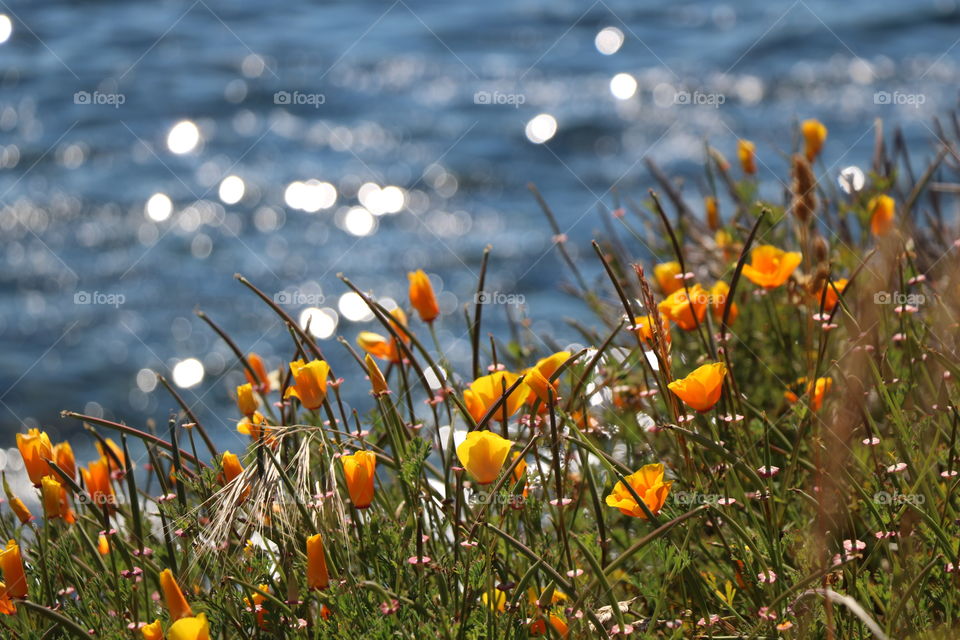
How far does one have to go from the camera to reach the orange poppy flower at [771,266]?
2209 mm

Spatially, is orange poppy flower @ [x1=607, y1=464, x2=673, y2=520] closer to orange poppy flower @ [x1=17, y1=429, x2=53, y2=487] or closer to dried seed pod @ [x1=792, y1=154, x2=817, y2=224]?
orange poppy flower @ [x1=17, y1=429, x2=53, y2=487]

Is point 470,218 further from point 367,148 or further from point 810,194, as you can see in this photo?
point 810,194

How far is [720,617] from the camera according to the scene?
1.65m

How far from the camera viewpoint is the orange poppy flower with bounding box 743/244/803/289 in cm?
221

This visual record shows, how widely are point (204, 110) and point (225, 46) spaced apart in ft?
5.32

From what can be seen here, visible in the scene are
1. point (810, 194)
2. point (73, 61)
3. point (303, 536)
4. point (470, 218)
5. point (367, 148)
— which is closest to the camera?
point (303, 536)

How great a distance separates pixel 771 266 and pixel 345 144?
6.36 m

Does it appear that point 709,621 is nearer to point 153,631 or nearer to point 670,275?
point 153,631

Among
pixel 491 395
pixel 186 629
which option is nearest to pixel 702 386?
Result: pixel 491 395

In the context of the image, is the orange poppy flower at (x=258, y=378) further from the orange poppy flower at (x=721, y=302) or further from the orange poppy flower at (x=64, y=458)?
the orange poppy flower at (x=721, y=302)

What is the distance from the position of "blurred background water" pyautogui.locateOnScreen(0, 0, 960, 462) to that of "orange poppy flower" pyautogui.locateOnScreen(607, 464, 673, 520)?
4153 mm

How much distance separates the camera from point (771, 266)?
7.45ft

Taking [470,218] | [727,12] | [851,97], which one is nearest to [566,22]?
[727,12]

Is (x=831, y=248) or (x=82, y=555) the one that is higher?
(x=831, y=248)
